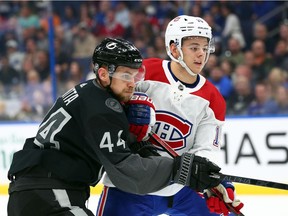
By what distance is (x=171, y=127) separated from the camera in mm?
2613

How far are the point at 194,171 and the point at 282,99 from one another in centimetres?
291

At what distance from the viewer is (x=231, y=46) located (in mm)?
5391

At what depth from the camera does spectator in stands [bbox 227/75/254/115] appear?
4961mm

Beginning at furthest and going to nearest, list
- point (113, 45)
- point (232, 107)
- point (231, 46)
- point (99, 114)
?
point (231, 46)
point (232, 107)
point (113, 45)
point (99, 114)

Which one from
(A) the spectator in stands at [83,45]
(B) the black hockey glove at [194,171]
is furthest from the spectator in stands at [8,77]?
(B) the black hockey glove at [194,171]

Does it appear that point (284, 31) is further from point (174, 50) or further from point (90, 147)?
point (90, 147)

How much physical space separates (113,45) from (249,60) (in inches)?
126

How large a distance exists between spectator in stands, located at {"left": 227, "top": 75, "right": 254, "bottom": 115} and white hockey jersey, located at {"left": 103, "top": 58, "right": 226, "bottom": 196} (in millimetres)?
2295

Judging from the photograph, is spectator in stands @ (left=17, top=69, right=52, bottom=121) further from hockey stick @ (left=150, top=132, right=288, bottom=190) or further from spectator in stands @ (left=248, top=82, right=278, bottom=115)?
hockey stick @ (left=150, top=132, right=288, bottom=190)

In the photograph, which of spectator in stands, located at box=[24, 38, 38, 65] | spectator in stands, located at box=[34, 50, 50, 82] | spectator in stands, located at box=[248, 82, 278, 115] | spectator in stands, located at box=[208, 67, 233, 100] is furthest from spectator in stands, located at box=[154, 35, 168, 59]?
spectator in stands, located at box=[24, 38, 38, 65]

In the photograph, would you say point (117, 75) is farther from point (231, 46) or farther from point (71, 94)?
point (231, 46)

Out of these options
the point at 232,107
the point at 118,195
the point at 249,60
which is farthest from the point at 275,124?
the point at 118,195

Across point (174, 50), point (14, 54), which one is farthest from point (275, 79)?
point (174, 50)

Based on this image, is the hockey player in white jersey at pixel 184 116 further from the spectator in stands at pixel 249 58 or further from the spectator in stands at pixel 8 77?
the spectator in stands at pixel 8 77
